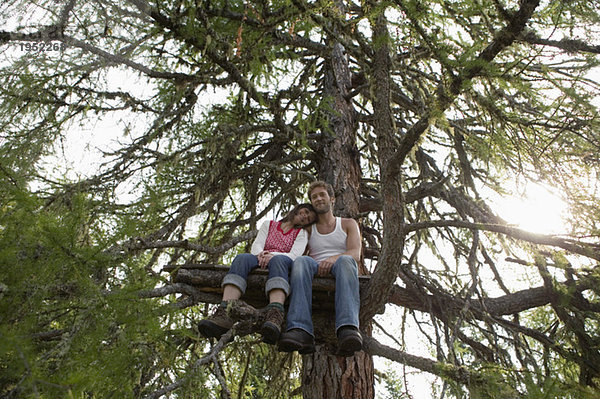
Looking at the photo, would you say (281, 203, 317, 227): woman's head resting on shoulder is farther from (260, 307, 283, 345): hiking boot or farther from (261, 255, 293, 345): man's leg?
(260, 307, 283, 345): hiking boot

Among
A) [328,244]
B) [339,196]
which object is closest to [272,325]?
[328,244]

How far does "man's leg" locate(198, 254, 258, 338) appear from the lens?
254 centimetres

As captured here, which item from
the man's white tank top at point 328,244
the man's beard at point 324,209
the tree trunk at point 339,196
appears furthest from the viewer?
the man's beard at point 324,209

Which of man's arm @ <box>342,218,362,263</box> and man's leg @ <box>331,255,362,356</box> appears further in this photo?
man's arm @ <box>342,218,362,263</box>

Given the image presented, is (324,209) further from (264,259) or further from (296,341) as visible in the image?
(296,341)

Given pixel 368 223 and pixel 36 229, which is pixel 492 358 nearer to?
pixel 368 223

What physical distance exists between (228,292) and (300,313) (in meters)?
0.52

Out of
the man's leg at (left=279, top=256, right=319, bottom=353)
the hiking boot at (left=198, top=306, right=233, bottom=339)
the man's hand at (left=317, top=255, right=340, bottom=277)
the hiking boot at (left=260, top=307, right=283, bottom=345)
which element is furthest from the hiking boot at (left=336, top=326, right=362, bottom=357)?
the hiking boot at (left=198, top=306, right=233, bottom=339)

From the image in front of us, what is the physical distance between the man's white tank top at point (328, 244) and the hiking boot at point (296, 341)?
966mm

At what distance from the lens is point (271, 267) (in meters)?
2.96

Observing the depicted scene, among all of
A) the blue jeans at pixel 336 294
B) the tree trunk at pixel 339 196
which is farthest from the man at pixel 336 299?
the tree trunk at pixel 339 196

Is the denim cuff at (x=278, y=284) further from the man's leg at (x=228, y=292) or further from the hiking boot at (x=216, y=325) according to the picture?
the hiking boot at (x=216, y=325)

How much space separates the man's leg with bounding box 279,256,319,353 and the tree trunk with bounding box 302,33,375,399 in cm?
45

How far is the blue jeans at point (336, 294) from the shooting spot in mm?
2633
